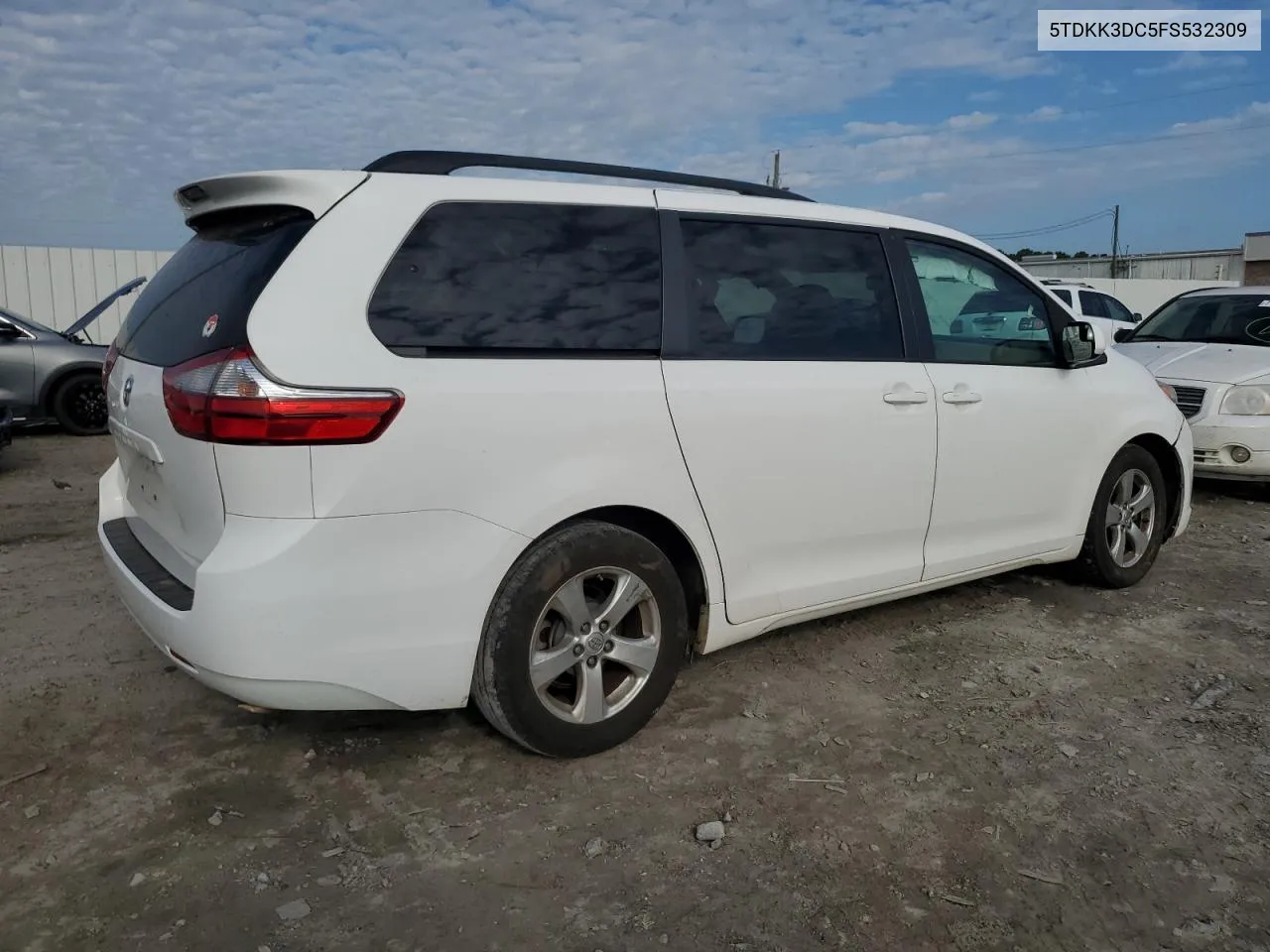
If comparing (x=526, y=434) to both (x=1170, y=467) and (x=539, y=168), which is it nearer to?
(x=539, y=168)

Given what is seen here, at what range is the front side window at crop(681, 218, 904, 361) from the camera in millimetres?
3324

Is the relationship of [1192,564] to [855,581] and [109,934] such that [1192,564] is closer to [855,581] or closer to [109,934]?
[855,581]

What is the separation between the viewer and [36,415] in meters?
9.73

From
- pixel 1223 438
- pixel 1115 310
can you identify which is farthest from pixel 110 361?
pixel 1115 310

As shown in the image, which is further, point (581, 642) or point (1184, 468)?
point (1184, 468)

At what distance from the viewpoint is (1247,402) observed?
7.00 m

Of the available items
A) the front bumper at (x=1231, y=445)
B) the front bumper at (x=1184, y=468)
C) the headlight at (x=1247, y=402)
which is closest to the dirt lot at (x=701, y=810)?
the front bumper at (x=1184, y=468)

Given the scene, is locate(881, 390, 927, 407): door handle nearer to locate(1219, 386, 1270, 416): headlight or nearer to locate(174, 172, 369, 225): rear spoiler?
locate(174, 172, 369, 225): rear spoiler

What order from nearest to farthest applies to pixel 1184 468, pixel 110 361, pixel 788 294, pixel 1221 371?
1. pixel 110 361
2. pixel 788 294
3. pixel 1184 468
4. pixel 1221 371

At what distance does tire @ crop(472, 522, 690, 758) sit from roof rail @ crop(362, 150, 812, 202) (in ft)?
3.83

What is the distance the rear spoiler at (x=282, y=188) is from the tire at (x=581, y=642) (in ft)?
3.80

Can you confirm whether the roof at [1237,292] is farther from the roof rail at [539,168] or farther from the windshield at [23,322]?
the windshield at [23,322]

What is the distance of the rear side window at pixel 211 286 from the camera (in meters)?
2.62

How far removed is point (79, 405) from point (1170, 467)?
32.5 feet
